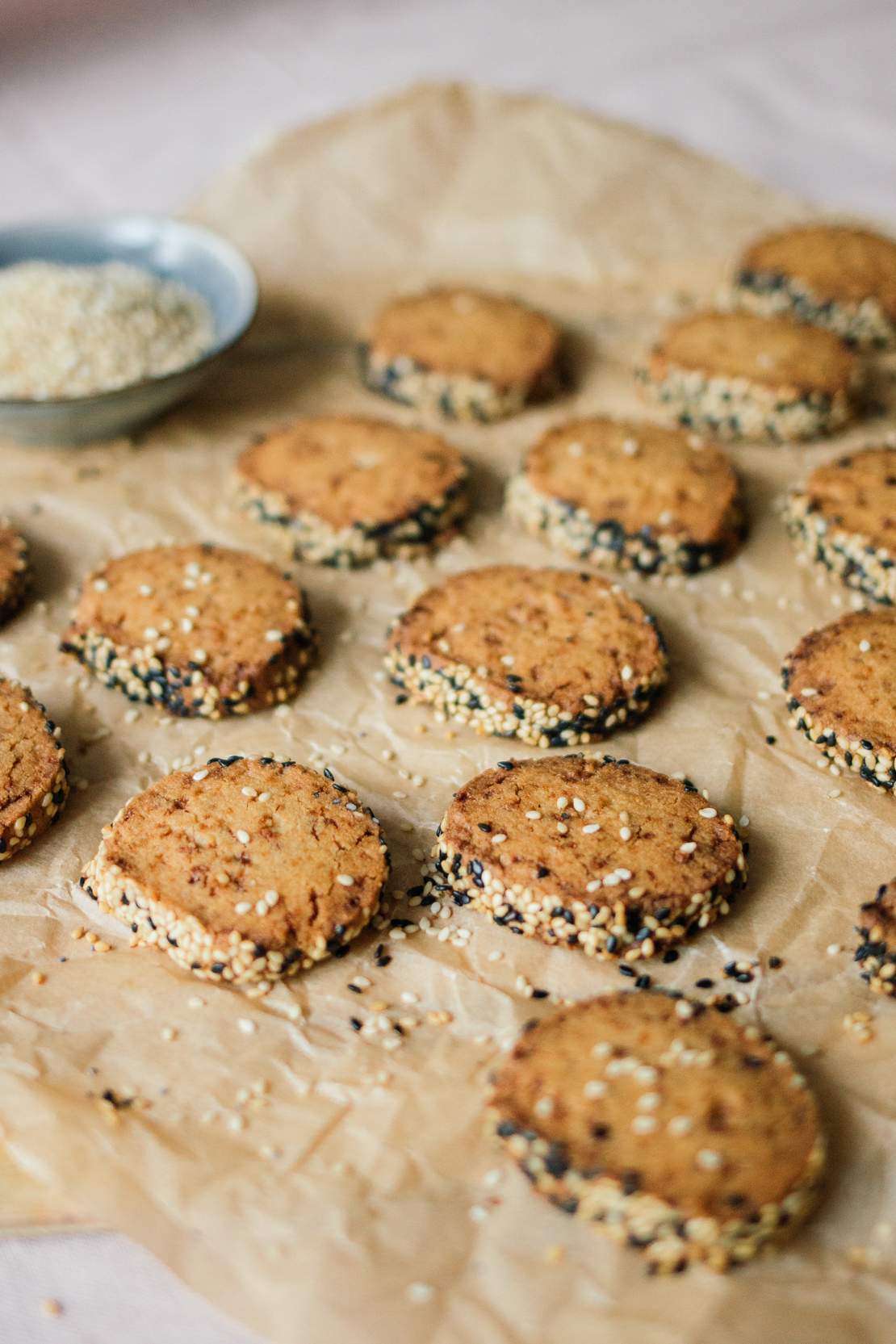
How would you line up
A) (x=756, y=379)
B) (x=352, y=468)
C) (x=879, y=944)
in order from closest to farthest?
1. (x=879, y=944)
2. (x=352, y=468)
3. (x=756, y=379)

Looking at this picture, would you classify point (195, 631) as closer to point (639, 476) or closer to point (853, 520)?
point (639, 476)

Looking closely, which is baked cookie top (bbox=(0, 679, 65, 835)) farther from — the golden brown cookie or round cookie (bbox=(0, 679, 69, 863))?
the golden brown cookie

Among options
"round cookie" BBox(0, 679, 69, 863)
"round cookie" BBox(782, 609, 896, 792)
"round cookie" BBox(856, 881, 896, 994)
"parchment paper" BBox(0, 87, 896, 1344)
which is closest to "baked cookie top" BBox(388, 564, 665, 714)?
"parchment paper" BBox(0, 87, 896, 1344)

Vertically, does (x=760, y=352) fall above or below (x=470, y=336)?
above

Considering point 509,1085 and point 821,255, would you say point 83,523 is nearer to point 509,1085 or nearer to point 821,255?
point 509,1085

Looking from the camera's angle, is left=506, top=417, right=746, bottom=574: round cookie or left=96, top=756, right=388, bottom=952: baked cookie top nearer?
left=96, top=756, right=388, bottom=952: baked cookie top

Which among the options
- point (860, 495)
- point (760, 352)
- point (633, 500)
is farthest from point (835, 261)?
point (633, 500)
